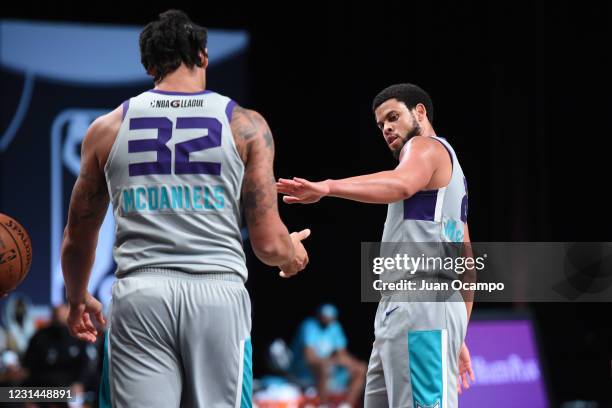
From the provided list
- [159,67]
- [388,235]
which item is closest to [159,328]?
[159,67]

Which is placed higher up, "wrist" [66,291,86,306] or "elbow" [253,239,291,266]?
"elbow" [253,239,291,266]

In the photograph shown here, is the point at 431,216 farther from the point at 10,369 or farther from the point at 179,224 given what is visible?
the point at 10,369

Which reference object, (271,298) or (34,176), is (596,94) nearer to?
(271,298)

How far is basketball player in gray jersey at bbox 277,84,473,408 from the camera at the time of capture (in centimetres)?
356

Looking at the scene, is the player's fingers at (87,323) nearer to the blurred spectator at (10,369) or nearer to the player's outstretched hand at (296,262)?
the player's outstretched hand at (296,262)

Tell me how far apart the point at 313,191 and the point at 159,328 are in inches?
38.8

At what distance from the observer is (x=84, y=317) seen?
3.22m

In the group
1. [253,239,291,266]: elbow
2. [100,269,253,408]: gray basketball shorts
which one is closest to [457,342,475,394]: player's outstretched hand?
[253,239,291,266]: elbow

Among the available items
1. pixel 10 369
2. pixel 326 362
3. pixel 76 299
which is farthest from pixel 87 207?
pixel 326 362

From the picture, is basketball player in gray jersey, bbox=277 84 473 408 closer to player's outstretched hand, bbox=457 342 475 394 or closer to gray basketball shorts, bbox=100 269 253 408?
player's outstretched hand, bbox=457 342 475 394

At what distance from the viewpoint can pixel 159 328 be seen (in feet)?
8.94

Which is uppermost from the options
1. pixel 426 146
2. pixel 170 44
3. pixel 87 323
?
pixel 170 44

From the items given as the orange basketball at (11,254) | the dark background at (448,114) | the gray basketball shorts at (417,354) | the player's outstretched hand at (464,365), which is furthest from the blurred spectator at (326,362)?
the orange basketball at (11,254)

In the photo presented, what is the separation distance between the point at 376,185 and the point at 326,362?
6723 mm
